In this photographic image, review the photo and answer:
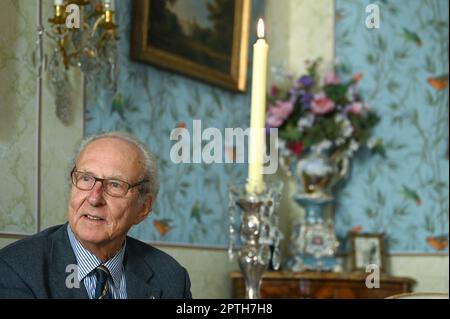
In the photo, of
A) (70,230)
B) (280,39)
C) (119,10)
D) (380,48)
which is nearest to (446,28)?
(380,48)

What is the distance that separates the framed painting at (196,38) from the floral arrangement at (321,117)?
354 millimetres

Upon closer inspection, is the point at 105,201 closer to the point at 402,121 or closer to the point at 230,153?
the point at 230,153

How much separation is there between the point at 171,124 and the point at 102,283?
41.7 inches

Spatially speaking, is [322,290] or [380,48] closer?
[322,290]

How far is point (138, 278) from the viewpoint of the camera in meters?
1.00

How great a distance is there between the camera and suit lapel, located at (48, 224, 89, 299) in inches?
35.2

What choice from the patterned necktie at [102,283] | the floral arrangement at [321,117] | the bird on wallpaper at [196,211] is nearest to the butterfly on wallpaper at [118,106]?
the bird on wallpaper at [196,211]

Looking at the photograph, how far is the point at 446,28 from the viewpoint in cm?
304

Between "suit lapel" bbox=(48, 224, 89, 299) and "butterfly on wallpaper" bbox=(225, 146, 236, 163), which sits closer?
"suit lapel" bbox=(48, 224, 89, 299)

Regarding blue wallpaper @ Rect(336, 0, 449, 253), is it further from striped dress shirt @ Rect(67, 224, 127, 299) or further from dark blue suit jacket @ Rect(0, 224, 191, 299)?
striped dress shirt @ Rect(67, 224, 127, 299)

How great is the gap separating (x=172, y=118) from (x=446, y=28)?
1491 mm

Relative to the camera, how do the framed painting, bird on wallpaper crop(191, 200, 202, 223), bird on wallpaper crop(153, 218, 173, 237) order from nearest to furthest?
1. bird on wallpaper crop(153, 218, 173, 237)
2. the framed painting
3. bird on wallpaper crop(191, 200, 202, 223)

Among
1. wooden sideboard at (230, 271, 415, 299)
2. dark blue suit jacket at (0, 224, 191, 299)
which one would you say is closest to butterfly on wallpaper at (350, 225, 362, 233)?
wooden sideboard at (230, 271, 415, 299)

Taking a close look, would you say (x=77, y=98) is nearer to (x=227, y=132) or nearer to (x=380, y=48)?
(x=227, y=132)
